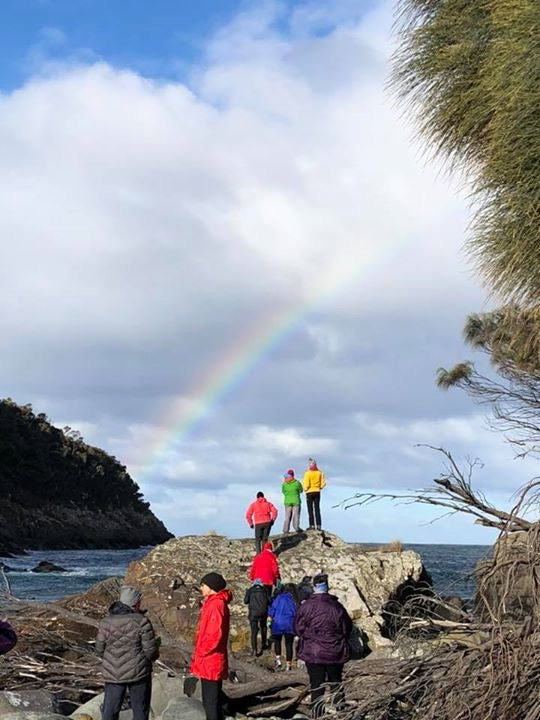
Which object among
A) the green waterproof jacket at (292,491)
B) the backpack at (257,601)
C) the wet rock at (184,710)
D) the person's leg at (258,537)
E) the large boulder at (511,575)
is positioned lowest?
the wet rock at (184,710)

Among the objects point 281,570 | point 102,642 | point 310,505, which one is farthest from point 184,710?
point 310,505

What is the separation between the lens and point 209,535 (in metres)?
19.2

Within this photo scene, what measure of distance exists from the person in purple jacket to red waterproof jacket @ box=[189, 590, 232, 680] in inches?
31.7

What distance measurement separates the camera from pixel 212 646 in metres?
9.27

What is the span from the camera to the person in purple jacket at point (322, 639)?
368 inches

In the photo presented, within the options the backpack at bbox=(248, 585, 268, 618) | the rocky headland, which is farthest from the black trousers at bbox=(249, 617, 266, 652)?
the rocky headland

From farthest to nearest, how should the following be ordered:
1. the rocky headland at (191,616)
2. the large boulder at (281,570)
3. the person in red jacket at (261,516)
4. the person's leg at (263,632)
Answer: the person in red jacket at (261,516) → the large boulder at (281,570) → the person's leg at (263,632) → the rocky headland at (191,616)

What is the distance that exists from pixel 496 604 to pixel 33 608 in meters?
10.6

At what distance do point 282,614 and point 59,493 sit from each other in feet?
310

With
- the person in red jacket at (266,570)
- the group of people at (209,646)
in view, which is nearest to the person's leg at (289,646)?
the person in red jacket at (266,570)

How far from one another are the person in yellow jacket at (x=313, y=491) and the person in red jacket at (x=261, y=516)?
6.08 ft

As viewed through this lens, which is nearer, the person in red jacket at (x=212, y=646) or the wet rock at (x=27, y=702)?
the person in red jacket at (x=212, y=646)

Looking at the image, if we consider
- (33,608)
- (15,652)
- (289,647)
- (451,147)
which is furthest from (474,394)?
(33,608)

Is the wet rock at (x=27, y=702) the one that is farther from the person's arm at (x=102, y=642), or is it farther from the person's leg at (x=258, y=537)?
the person's leg at (x=258, y=537)
